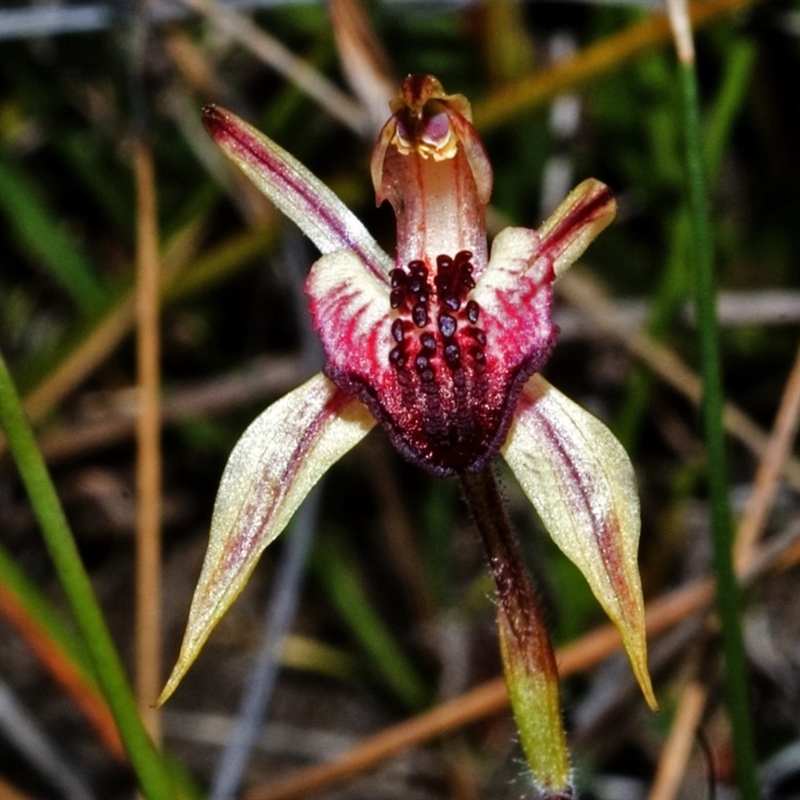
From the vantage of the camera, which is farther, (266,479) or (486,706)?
(486,706)

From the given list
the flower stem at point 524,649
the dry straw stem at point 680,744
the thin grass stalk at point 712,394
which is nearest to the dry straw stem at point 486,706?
the dry straw stem at point 680,744

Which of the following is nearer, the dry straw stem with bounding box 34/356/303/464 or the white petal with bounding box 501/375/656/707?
the white petal with bounding box 501/375/656/707

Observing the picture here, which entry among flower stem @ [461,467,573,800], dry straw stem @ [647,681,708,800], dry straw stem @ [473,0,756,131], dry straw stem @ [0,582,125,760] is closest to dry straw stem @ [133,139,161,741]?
dry straw stem @ [0,582,125,760]

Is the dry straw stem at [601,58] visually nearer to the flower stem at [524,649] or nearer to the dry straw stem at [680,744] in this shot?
the dry straw stem at [680,744]

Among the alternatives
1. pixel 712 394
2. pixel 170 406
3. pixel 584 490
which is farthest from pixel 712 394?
pixel 170 406

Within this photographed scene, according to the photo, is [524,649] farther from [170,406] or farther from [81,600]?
[170,406]

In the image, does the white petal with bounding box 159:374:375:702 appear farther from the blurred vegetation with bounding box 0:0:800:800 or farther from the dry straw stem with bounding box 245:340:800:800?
the blurred vegetation with bounding box 0:0:800:800
